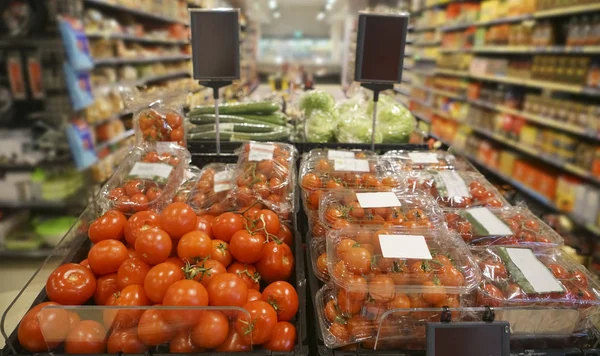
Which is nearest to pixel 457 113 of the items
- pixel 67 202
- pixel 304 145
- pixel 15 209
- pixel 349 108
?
pixel 349 108

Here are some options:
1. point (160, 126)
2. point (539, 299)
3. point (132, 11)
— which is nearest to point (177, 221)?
point (160, 126)

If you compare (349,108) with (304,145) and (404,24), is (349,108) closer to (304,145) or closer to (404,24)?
(304,145)

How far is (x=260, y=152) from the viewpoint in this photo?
162 centimetres

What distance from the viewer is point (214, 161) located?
1.95m

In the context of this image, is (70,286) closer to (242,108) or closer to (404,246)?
(404,246)

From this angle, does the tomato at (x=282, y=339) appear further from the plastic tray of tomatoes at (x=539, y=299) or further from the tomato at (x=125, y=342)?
the plastic tray of tomatoes at (x=539, y=299)

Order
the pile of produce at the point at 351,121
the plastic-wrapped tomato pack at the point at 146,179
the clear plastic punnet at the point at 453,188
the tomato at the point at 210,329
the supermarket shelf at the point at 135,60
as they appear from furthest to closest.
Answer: the supermarket shelf at the point at 135,60, the pile of produce at the point at 351,121, the clear plastic punnet at the point at 453,188, the plastic-wrapped tomato pack at the point at 146,179, the tomato at the point at 210,329

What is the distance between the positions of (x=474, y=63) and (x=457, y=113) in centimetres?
90

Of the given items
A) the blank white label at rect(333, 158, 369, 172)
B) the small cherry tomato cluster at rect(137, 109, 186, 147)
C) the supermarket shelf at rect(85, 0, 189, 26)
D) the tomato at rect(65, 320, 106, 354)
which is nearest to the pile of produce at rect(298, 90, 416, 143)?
the blank white label at rect(333, 158, 369, 172)

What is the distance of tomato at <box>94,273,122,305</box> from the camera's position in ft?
3.56

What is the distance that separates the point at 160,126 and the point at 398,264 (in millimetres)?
1186

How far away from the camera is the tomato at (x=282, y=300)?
1040 millimetres

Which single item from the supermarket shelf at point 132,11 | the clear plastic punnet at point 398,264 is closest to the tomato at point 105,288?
the clear plastic punnet at point 398,264

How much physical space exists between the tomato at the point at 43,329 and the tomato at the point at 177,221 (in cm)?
33
